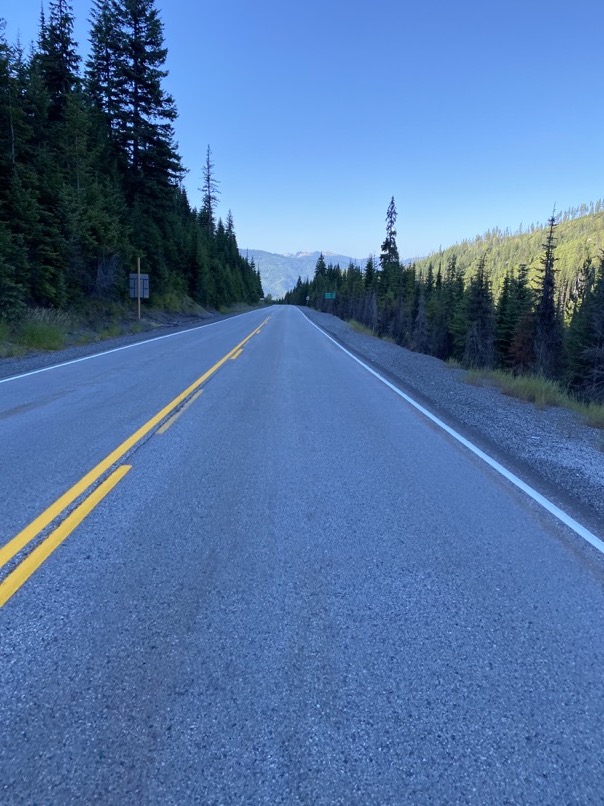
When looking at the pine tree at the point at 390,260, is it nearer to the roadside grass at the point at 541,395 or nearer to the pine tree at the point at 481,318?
the pine tree at the point at 481,318

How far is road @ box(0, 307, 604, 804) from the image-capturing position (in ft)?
6.11

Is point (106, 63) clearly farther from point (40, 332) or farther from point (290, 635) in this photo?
point (290, 635)

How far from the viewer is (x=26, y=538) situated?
11.5 feet

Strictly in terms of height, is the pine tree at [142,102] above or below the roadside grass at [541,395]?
above

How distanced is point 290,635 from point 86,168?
94.9 feet

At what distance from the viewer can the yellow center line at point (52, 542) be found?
9.68 feet

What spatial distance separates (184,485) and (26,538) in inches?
57.2

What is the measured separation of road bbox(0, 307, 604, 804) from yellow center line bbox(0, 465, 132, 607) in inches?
0.8

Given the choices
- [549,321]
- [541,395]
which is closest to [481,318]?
[549,321]

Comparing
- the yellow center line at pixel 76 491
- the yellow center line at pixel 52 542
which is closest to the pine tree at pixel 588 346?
the yellow center line at pixel 76 491

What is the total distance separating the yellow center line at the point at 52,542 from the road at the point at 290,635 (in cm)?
2

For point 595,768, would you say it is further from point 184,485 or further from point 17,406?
point 17,406

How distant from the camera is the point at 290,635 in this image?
8.61 ft

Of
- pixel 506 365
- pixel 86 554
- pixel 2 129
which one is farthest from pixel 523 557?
pixel 506 365
